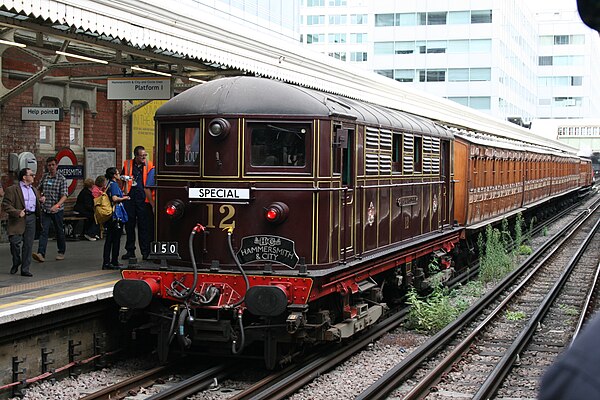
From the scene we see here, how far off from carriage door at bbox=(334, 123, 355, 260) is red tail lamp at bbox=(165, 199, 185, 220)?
1.72 m

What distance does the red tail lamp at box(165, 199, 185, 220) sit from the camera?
8992 millimetres

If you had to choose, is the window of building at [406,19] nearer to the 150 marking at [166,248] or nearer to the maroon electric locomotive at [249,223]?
the maroon electric locomotive at [249,223]

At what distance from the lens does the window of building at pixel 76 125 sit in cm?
1678

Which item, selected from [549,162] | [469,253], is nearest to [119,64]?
[469,253]

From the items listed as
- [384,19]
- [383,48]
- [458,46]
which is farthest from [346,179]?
[384,19]

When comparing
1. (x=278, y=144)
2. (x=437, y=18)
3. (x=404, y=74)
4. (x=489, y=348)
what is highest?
(x=437, y=18)

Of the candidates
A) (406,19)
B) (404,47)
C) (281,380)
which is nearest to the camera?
(281,380)

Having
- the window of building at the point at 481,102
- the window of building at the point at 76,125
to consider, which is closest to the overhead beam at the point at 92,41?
the window of building at the point at 76,125

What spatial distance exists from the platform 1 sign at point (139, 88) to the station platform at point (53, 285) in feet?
8.39

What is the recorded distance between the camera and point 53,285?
985cm

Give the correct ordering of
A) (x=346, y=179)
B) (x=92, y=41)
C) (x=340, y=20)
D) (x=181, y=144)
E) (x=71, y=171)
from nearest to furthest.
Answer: (x=181, y=144)
(x=346, y=179)
(x=92, y=41)
(x=71, y=171)
(x=340, y=20)

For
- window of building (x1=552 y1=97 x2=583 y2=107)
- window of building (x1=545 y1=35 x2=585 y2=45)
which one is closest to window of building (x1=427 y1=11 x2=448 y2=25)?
window of building (x1=552 y1=97 x2=583 y2=107)

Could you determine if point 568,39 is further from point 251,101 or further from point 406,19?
point 251,101

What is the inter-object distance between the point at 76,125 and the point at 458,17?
179 ft
